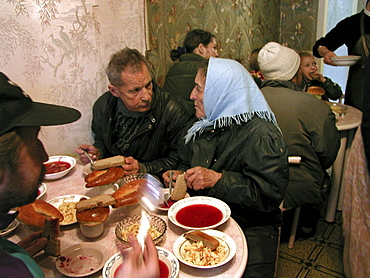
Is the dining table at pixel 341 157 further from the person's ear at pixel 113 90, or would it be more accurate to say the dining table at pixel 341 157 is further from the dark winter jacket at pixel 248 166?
the person's ear at pixel 113 90

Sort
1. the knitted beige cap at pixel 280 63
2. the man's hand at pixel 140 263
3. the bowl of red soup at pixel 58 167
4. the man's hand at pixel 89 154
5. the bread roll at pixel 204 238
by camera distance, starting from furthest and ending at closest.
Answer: the knitted beige cap at pixel 280 63, the man's hand at pixel 89 154, the bowl of red soup at pixel 58 167, the bread roll at pixel 204 238, the man's hand at pixel 140 263

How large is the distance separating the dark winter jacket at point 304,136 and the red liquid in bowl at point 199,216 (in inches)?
37.1

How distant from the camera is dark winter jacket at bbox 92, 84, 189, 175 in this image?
2.31 m

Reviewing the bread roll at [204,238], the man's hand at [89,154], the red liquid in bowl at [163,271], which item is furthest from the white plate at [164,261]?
the man's hand at [89,154]

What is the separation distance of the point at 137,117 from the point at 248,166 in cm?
98

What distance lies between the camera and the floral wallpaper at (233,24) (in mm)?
2945

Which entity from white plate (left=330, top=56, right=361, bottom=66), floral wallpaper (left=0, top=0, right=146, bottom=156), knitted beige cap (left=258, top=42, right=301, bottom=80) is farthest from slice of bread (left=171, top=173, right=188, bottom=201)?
white plate (left=330, top=56, right=361, bottom=66)

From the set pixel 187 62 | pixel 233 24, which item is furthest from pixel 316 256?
pixel 233 24

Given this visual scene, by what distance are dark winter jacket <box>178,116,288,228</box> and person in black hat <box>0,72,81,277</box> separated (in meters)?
0.96

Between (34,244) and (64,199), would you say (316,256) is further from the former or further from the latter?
(34,244)

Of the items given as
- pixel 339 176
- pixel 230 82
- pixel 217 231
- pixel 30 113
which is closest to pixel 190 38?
pixel 230 82

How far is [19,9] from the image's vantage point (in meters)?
1.90

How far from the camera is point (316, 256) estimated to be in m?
2.52

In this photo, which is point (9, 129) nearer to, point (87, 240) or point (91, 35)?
point (87, 240)
